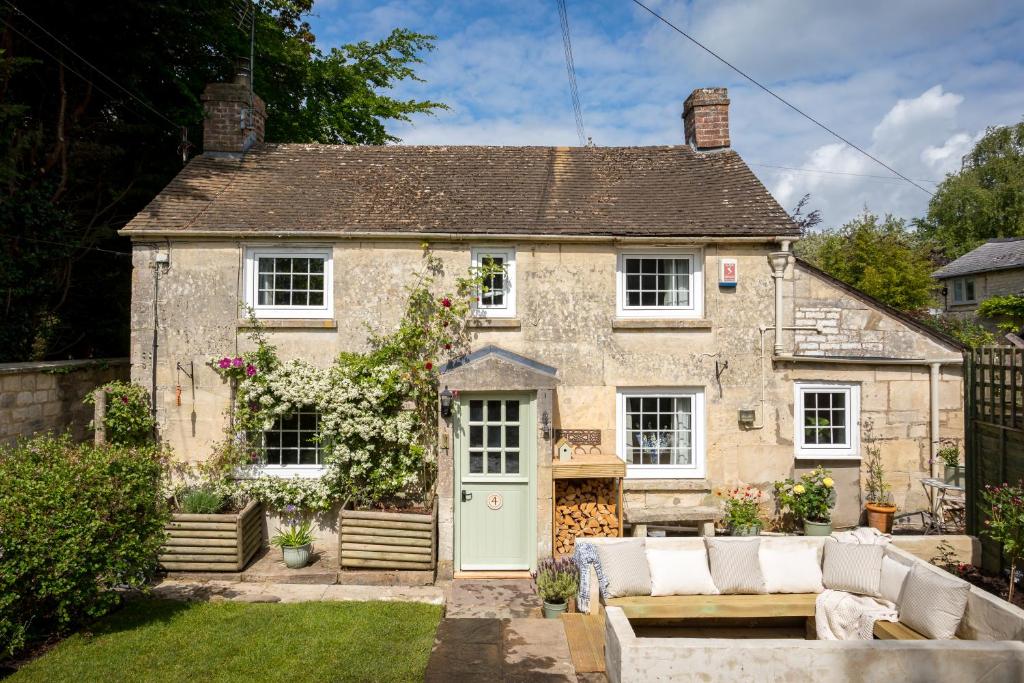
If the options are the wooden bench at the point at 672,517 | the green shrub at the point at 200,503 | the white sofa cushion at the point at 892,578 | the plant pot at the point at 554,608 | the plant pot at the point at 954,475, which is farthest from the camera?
the plant pot at the point at 954,475

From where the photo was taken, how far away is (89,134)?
41.4 feet

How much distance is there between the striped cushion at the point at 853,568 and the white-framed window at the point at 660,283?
14.0ft

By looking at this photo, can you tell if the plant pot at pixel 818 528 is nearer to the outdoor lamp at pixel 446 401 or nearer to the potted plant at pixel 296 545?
the outdoor lamp at pixel 446 401

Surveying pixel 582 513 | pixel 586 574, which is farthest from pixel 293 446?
pixel 586 574

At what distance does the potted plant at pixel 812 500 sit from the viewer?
362 inches

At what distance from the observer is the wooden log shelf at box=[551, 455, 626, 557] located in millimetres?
8602

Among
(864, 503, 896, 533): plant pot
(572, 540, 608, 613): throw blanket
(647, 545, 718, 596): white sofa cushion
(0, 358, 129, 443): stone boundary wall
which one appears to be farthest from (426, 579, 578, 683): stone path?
(0, 358, 129, 443): stone boundary wall

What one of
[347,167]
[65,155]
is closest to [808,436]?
[347,167]

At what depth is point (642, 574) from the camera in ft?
21.6

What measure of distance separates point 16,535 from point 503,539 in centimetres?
570

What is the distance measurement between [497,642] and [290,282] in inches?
255

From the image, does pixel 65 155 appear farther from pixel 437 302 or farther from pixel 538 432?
pixel 538 432

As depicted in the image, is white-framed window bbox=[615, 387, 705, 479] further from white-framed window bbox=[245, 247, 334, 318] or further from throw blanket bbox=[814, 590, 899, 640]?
white-framed window bbox=[245, 247, 334, 318]

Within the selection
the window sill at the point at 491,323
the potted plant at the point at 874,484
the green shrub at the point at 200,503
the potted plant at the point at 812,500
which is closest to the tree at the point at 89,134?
the green shrub at the point at 200,503
